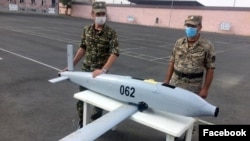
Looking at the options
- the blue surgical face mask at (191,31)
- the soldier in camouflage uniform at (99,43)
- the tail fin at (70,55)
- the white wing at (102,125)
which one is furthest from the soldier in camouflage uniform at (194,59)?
the tail fin at (70,55)

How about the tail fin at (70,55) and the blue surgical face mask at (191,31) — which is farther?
the tail fin at (70,55)

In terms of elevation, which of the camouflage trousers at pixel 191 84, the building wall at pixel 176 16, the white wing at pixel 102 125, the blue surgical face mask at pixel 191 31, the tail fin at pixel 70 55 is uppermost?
the building wall at pixel 176 16

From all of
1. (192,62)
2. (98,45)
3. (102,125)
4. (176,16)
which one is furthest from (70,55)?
(176,16)

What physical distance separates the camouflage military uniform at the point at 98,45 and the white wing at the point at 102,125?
106cm

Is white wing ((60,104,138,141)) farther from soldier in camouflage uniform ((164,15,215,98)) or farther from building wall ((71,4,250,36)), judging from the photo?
building wall ((71,4,250,36))

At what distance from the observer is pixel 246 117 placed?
19.7 ft

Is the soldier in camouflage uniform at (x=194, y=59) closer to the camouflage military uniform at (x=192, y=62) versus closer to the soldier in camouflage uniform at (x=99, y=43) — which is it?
the camouflage military uniform at (x=192, y=62)

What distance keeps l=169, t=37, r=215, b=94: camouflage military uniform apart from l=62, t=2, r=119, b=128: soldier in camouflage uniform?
1087mm

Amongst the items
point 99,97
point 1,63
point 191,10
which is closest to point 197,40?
point 99,97

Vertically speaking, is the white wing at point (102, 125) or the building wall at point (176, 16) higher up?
the building wall at point (176, 16)

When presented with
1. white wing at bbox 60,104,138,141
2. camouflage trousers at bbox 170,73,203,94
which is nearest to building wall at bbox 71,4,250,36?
camouflage trousers at bbox 170,73,203,94

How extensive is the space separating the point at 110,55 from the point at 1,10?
5434cm

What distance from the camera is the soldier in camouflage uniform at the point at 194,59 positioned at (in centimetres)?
374

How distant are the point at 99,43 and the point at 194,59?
1.65 metres
